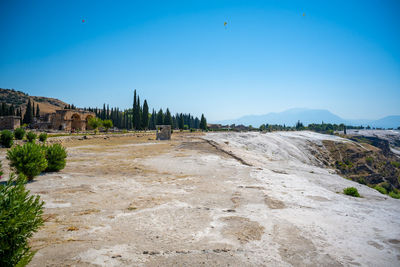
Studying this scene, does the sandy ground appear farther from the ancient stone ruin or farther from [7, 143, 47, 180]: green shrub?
the ancient stone ruin

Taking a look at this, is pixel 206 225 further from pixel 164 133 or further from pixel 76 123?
pixel 76 123

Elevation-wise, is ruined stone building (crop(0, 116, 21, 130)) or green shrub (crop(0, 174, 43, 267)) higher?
ruined stone building (crop(0, 116, 21, 130))

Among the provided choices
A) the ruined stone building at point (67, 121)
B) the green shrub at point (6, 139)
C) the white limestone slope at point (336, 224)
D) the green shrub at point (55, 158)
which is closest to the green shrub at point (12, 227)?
the white limestone slope at point (336, 224)

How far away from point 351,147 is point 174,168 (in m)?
72.2

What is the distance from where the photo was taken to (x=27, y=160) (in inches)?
309

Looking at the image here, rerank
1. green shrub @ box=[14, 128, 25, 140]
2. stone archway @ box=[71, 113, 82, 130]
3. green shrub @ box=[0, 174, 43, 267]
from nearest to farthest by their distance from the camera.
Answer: green shrub @ box=[0, 174, 43, 267], green shrub @ box=[14, 128, 25, 140], stone archway @ box=[71, 113, 82, 130]

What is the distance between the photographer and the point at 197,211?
18.6ft

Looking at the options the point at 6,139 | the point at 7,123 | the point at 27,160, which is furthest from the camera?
the point at 7,123

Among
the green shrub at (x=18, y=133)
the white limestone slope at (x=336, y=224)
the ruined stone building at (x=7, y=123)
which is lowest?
the white limestone slope at (x=336, y=224)

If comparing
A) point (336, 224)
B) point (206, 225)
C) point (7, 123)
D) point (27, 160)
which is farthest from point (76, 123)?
point (336, 224)

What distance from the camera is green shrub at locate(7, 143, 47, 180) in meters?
7.64

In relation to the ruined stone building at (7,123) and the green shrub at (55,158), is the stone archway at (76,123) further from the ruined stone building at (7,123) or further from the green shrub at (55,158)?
the green shrub at (55,158)

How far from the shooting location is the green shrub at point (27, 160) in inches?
301

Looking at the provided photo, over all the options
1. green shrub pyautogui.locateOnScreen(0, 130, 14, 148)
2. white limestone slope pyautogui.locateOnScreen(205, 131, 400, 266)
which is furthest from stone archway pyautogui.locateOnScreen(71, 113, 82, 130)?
white limestone slope pyautogui.locateOnScreen(205, 131, 400, 266)
